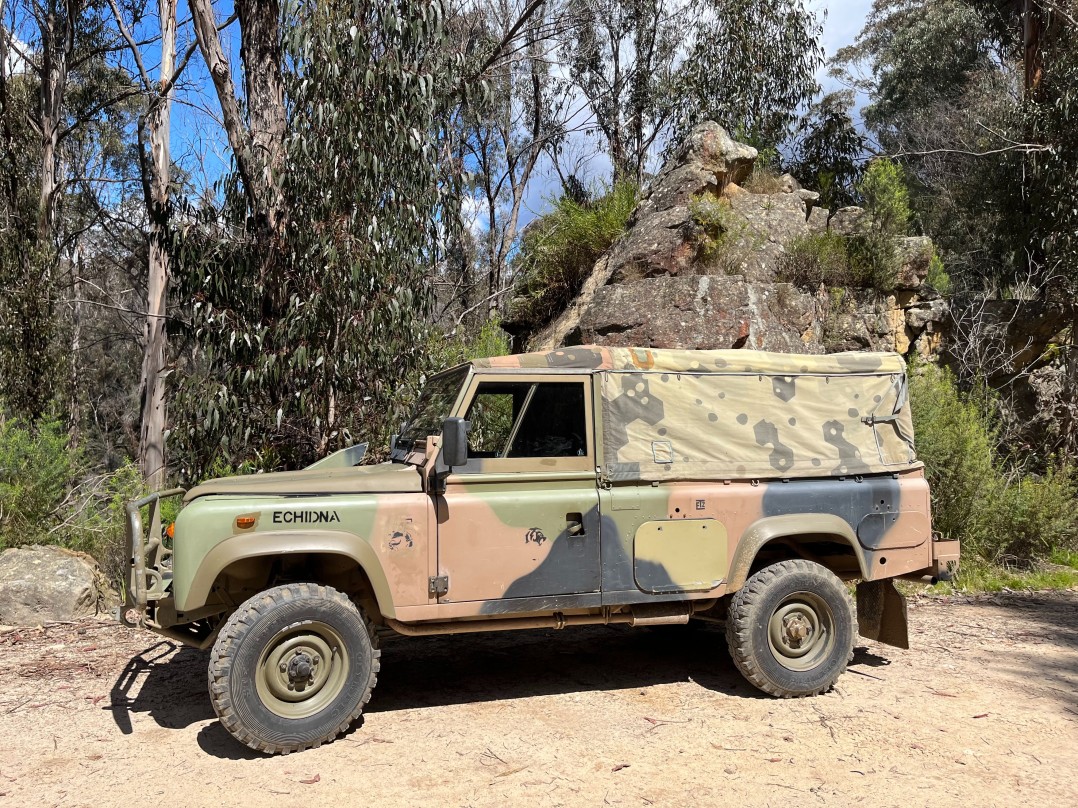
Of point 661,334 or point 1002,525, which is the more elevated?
point 661,334

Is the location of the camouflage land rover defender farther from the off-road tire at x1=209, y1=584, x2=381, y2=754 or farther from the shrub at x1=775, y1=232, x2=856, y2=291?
the shrub at x1=775, y1=232, x2=856, y2=291

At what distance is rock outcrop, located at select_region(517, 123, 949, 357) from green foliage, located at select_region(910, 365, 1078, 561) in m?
2.09

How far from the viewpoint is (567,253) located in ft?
42.8

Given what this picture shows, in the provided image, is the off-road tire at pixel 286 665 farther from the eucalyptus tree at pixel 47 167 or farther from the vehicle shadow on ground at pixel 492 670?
the eucalyptus tree at pixel 47 167

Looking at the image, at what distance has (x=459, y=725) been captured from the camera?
4918 mm

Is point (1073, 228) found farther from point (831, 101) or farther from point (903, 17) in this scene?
point (903, 17)

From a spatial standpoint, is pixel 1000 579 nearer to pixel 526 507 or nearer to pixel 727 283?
pixel 727 283

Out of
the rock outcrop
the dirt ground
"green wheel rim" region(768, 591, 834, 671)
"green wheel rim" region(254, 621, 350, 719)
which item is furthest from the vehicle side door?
the rock outcrop

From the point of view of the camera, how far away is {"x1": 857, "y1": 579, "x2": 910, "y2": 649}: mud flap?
5.83 meters

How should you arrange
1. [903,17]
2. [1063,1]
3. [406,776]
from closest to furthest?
1. [406,776]
2. [1063,1]
3. [903,17]

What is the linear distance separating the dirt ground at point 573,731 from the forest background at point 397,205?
250cm

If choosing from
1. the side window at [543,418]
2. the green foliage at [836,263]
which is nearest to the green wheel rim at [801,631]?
the side window at [543,418]

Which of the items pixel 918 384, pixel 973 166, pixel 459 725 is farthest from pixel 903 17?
pixel 459 725

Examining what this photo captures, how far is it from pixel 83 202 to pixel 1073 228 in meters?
22.9
